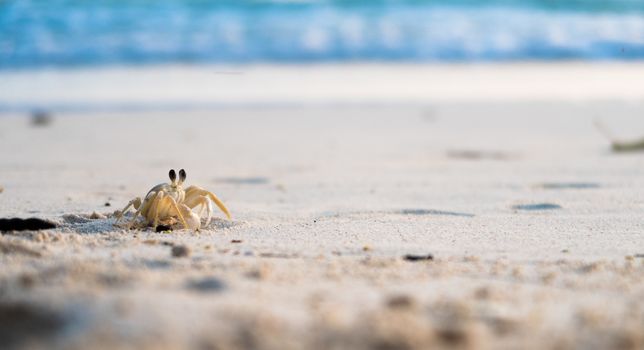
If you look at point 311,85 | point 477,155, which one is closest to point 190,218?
point 477,155

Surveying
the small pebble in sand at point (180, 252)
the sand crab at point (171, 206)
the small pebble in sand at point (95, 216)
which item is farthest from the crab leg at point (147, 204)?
the small pebble in sand at point (180, 252)

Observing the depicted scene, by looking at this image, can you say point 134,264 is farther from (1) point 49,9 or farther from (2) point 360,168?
(1) point 49,9

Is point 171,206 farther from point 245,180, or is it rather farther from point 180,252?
point 245,180

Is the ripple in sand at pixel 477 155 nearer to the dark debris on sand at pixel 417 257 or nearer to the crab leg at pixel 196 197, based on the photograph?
the crab leg at pixel 196 197

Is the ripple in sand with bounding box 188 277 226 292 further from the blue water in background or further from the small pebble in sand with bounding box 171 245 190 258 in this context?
the blue water in background

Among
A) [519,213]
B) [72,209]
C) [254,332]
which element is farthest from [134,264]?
[519,213]

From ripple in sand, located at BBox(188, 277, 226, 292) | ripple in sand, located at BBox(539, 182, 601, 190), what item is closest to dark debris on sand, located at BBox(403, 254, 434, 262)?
ripple in sand, located at BBox(188, 277, 226, 292)
